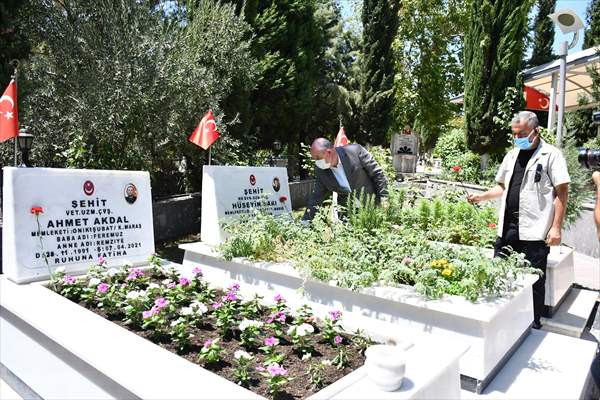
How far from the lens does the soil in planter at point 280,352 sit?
246 centimetres

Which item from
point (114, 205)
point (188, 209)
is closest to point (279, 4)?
point (188, 209)

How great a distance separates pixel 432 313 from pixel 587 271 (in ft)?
15.6

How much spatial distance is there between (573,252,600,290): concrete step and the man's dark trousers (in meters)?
2.06

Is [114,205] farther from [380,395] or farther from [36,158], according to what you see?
[36,158]

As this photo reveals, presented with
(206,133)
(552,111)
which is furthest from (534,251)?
(552,111)

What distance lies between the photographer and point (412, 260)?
12.7 feet

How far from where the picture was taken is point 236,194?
5699 mm

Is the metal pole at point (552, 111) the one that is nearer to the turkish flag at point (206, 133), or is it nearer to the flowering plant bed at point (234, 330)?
the turkish flag at point (206, 133)

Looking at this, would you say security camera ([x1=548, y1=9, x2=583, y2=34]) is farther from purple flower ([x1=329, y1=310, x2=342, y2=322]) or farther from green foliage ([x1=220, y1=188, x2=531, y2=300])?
purple flower ([x1=329, y1=310, x2=342, y2=322])

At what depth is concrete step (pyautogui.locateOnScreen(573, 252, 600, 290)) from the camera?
602cm

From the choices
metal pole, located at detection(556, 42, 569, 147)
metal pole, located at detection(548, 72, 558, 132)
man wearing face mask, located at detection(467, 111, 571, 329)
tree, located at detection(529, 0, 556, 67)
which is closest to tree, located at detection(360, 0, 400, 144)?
metal pole, located at detection(548, 72, 558, 132)

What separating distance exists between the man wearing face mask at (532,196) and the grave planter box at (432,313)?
433 mm

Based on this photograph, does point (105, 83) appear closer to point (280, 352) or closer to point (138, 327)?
point (138, 327)

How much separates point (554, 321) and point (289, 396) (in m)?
3.26
